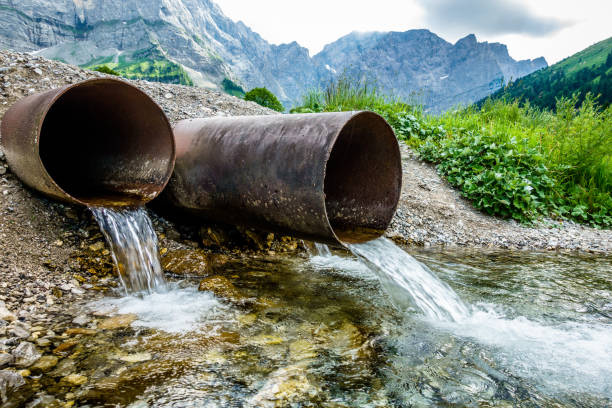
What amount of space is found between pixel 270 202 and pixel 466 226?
4.17 meters

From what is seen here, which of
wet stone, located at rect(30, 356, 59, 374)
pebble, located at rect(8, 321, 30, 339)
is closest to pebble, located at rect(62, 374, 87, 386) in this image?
wet stone, located at rect(30, 356, 59, 374)

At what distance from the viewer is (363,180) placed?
11.2 ft

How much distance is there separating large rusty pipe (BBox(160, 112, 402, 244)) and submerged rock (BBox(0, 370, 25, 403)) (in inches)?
68.1

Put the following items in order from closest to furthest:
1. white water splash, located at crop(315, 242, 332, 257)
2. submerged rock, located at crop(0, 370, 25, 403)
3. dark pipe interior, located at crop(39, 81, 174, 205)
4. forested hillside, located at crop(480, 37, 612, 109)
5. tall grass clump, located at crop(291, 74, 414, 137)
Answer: submerged rock, located at crop(0, 370, 25, 403) → dark pipe interior, located at crop(39, 81, 174, 205) → white water splash, located at crop(315, 242, 332, 257) → tall grass clump, located at crop(291, 74, 414, 137) → forested hillside, located at crop(480, 37, 612, 109)

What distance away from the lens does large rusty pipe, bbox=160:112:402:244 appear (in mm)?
2586

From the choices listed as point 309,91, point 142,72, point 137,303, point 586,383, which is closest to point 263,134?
point 137,303

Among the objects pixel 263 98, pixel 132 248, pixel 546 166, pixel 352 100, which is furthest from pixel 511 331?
pixel 263 98

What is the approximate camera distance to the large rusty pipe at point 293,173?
2.59m

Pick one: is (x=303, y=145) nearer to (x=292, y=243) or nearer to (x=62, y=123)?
(x=292, y=243)

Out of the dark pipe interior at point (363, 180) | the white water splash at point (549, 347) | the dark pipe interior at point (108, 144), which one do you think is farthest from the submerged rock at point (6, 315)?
the white water splash at point (549, 347)

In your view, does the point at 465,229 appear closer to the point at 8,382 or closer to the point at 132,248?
the point at 132,248

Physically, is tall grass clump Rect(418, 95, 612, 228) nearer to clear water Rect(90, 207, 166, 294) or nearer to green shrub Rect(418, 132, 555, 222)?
green shrub Rect(418, 132, 555, 222)

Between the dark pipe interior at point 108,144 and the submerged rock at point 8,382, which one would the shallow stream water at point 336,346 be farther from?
the dark pipe interior at point 108,144

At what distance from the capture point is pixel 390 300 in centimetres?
312
